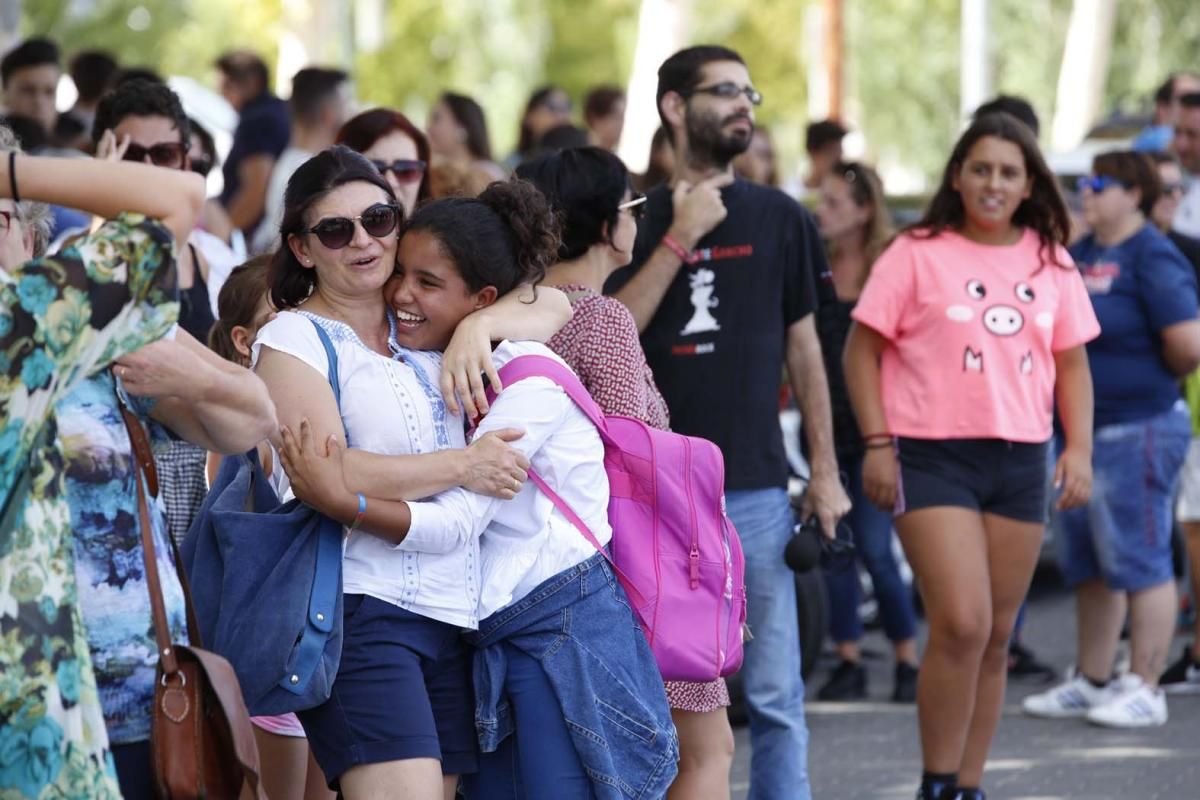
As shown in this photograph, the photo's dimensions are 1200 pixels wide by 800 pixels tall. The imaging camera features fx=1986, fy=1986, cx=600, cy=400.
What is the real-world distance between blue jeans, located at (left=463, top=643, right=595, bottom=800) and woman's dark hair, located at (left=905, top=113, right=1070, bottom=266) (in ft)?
9.40

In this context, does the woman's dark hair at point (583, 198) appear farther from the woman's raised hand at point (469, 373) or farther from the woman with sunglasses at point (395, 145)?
the woman with sunglasses at point (395, 145)

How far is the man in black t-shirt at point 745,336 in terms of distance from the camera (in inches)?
227

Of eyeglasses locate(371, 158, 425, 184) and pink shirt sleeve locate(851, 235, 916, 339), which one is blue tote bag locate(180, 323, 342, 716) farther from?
pink shirt sleeve locate(851, 235, 916, 339)

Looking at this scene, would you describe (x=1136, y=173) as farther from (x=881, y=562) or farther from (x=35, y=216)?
(x=35, y=216)

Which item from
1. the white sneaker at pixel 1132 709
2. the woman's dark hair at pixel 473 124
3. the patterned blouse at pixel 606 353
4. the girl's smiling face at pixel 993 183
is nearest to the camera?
the patterned blouse at pixel 606 353

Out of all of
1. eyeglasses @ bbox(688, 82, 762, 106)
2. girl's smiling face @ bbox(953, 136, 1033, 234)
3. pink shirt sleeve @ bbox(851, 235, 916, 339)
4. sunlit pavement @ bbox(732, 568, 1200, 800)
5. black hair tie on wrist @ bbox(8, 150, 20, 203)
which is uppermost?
eyeglasses @ bbox(688, 82, 762, 106)

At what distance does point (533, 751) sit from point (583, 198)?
1466 millimetres

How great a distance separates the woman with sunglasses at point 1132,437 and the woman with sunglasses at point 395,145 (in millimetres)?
3300

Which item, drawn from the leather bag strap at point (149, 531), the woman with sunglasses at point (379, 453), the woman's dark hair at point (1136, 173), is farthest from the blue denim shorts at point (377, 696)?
the woman's dark hair at point (1136, 173)

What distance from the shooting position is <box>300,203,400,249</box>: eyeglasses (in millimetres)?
4109

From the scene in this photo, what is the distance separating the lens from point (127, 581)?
11.0 feet

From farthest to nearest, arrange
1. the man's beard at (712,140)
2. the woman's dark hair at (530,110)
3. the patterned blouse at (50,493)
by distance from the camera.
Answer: the woman's dark hair at (530,110) < the man's beard at (712,140) < the patterned blouse at (50,493)

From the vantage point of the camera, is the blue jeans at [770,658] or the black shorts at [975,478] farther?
the black shorts at [975,478]

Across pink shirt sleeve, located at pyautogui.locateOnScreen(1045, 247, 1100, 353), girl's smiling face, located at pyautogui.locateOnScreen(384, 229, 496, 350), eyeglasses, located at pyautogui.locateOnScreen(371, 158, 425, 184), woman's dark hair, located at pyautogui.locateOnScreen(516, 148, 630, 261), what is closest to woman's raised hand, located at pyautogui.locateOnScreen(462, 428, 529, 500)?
girl's smiling face, located at pyautogui.locateOnScreen(384, 229, 496, 350)
